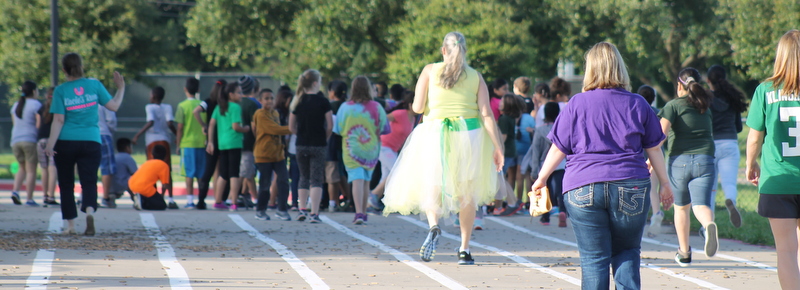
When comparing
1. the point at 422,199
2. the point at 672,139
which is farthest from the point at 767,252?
the point at 422,199

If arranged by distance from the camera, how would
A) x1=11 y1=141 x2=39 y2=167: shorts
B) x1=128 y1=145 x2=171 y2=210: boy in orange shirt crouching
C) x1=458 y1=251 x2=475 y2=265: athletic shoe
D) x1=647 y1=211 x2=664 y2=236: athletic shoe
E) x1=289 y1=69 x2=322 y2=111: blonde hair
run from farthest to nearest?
x1=11 y1=141 x2=39 y2=167: shorts, x1=128 y1=145 x2=171 y2=210: boy in orange shirt crouching, x1=289 y1=69 x2=322 y2=111: blonde hair, x1=647 y1=211 x2=664 y2=236: athletic shoe, x1=458 y1=251 x2=475 y2=265: athletic shoe

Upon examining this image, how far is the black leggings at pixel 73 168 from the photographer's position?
30.6ft

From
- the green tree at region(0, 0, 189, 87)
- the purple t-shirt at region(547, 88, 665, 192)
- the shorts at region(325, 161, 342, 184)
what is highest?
the green tree at region(0, 0, 189, 87)

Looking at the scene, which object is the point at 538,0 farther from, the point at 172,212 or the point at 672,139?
the point at 672,139

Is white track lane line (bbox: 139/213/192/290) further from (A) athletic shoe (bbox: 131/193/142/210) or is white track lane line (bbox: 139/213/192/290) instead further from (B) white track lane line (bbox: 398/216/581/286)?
(B) white track lane line (bbox: 398/216/581/286)

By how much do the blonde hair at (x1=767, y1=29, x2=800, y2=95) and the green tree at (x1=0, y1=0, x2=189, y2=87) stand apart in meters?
24.8

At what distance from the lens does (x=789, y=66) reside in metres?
5.34

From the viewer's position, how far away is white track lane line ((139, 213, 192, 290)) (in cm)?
650

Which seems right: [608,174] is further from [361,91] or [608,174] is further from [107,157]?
[107,157]

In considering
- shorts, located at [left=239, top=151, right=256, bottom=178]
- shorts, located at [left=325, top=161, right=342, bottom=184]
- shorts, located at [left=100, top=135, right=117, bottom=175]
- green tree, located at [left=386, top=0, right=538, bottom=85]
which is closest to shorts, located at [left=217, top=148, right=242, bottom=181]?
shorts, located at [left=239, top=151, right=256, bottom=178]

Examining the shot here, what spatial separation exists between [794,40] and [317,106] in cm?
675

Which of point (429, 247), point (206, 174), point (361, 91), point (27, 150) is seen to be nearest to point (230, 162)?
point (206, 174)

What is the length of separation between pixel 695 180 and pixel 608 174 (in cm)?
353

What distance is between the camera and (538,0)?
29172mm
